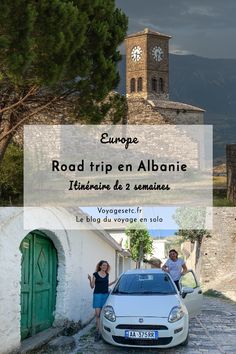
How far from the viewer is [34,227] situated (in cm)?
923

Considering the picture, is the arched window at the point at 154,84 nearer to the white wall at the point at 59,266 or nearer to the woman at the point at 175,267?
the white wall at the point at 59,266

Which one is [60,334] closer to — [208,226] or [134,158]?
[208,226]

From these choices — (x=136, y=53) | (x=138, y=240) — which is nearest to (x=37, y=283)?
(x=138, y=240)

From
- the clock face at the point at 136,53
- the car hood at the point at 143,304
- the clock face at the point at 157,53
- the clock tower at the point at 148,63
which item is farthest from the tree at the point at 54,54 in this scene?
the clock face at the point at 136,53

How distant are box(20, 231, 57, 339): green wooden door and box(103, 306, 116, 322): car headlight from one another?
1.23 m

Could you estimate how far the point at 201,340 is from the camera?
1050cm

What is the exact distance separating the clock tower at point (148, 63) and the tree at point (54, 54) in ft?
205

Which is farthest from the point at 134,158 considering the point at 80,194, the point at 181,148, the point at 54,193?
the point at 54,193

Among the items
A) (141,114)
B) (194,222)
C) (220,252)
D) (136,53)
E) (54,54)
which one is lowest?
(220,252)

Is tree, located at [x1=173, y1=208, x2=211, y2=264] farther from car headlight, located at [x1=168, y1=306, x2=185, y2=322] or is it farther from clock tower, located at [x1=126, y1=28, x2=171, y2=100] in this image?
clock tower, located at [x1=126, y1=28, x2=171, y2=100]

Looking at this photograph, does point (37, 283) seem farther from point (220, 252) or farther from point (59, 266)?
point (220, 252)

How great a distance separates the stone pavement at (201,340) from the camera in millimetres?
9492

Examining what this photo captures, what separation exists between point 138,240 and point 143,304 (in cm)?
2631

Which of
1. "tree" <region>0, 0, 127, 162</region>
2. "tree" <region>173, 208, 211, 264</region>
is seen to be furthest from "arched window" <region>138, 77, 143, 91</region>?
"tree" <region>0, 0, 127, 162</region>
